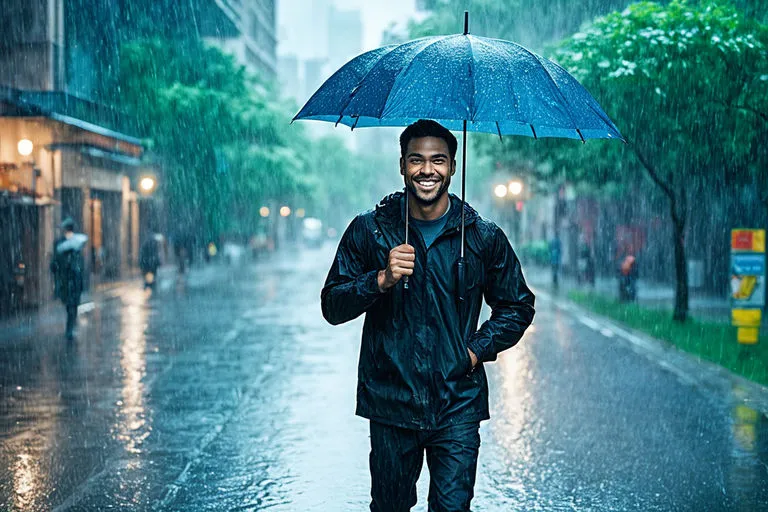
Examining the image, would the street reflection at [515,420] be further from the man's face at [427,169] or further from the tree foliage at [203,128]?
the tree foliage at [203,128]

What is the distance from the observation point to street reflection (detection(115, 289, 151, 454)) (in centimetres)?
870

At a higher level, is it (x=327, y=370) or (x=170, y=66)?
(x=170, y=66)

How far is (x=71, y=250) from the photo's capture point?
16.4 meters

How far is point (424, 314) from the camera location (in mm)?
3961

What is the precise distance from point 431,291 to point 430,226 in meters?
0.27

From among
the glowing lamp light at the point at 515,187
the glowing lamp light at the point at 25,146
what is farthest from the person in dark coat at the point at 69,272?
the glowing lamp light at the point at 515,187

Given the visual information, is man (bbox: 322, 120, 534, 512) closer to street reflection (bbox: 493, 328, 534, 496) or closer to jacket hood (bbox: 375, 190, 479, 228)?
jacket hood (bbox: 375, 190, 479, 228)

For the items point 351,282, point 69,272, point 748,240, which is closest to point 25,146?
point 69,272

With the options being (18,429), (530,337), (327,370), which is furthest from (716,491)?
(530,337)

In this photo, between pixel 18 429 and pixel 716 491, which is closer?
pixel 716 491

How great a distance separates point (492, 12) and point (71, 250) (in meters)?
20.2

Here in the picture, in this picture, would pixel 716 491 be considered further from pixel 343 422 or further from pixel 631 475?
pixel 343 422

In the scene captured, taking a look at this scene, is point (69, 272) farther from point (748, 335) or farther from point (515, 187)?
point (515, 187)

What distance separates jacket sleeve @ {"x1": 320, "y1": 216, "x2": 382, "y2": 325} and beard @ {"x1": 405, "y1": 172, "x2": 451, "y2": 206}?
0.24 meters
